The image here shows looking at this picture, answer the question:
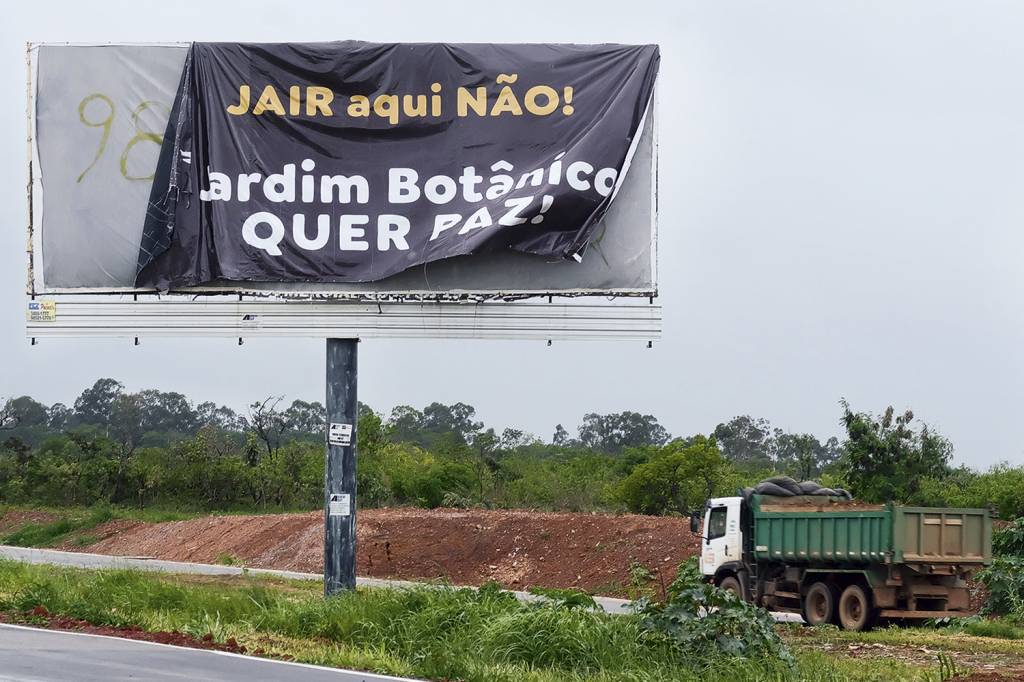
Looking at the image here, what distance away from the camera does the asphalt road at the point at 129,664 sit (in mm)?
12602

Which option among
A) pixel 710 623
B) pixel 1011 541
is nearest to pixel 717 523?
pixel 1011 541

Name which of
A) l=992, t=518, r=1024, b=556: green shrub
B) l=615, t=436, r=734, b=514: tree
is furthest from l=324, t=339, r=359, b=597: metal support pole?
l=615, t=436, r=734, b=514: tree

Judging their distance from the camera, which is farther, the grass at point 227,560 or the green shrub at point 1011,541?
the grass at point 227,560

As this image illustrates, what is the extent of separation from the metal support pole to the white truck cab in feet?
25.8

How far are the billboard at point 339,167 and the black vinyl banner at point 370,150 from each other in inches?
1.1

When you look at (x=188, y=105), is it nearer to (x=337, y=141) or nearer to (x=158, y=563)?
(x=337, y=141)

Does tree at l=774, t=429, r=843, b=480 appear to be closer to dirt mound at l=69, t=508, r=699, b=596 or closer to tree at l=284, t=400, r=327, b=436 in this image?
dirt mound at l=69, t=508, r=699, b=596

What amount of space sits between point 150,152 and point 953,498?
21.1 metres

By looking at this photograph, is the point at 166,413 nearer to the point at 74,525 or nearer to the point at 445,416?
the point at 445,416

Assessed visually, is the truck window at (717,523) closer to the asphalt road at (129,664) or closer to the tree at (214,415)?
the asphalt road at (129,664)

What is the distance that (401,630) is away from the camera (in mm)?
15547

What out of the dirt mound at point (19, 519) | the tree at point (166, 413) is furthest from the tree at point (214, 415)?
the dirt mound at point (19, 519)

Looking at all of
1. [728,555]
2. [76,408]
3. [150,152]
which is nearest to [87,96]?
[150,152]

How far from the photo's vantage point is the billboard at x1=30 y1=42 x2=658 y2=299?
2159 centimetres
